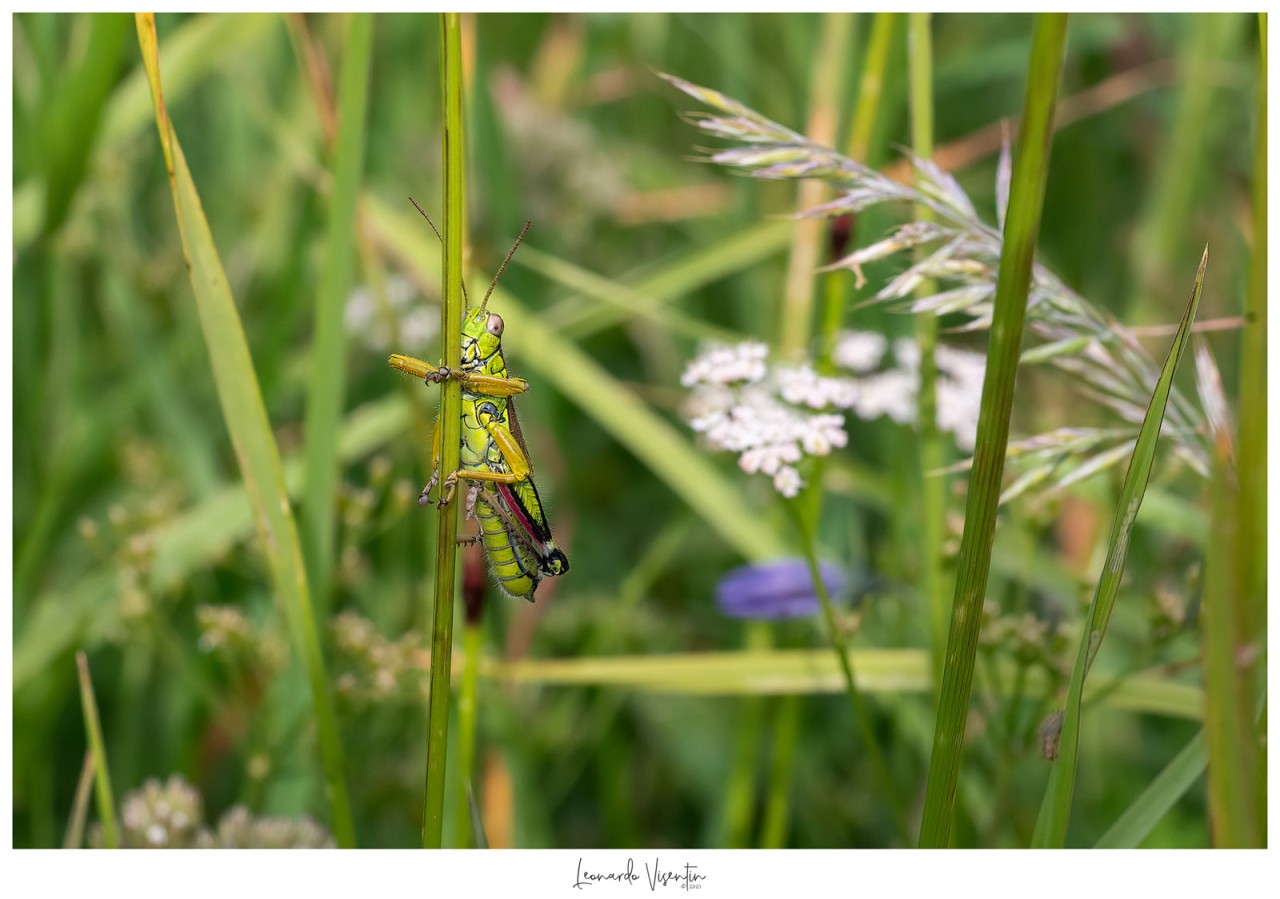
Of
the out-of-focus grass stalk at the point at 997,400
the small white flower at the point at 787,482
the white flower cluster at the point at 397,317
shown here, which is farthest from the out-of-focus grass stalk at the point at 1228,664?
the white flower cluster at the point at 397,317

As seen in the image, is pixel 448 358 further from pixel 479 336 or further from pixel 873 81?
pixel 873 81

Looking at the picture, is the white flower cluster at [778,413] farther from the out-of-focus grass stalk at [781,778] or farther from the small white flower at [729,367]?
the out-of-focus grass stalk at [781,778]

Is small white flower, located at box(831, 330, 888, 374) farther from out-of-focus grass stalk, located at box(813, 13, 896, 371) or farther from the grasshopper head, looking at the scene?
the grasshopper head

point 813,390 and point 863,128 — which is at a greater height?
point 863,128

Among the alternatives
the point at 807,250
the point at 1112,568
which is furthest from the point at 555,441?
the point at 1112,568

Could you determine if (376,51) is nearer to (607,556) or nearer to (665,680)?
(607,556)

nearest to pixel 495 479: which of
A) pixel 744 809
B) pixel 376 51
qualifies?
pixel 744 809
